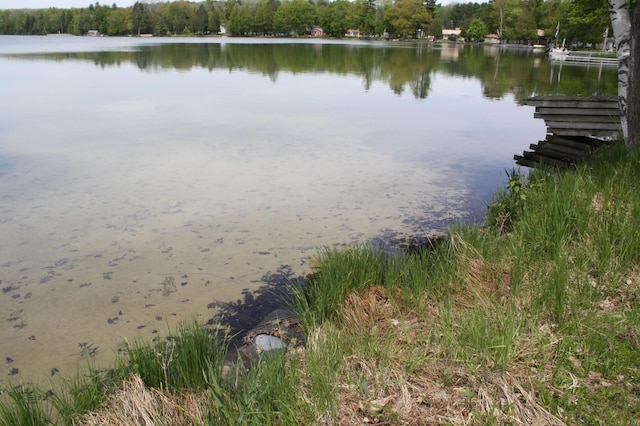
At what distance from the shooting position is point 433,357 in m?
3.34

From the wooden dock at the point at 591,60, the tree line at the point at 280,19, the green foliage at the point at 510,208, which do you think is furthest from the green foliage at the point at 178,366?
the tree line at the point at 280,19

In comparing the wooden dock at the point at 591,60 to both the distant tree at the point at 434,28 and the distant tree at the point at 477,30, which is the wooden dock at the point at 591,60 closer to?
the distant tree at the point at 477,30

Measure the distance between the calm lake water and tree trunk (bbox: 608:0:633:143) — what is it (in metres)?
2.38

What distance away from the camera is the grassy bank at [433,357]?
2.88 metres

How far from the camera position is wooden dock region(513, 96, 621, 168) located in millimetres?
9477

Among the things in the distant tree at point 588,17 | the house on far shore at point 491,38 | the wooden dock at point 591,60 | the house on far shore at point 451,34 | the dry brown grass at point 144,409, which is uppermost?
the house on far shore at point 451,34

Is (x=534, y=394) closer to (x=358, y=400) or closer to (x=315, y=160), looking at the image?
(x=358, y=400)

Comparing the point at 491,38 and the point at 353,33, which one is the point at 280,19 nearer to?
the point at 353,33

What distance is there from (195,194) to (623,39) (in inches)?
247

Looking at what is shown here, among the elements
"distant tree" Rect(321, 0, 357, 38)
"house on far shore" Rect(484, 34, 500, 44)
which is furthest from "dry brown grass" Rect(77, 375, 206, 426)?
"distant tree" Rect(321, 0, 357, 38)

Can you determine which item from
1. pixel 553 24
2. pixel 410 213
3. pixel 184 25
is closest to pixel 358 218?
pixel 410 213

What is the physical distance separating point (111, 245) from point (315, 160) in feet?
16.8

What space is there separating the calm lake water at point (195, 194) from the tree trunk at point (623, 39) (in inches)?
93.8

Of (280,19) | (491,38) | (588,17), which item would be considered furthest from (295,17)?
(588,17)
